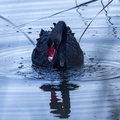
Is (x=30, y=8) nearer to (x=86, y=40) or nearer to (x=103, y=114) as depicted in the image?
(x=86, y=40)

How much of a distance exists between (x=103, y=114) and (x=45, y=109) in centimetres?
72

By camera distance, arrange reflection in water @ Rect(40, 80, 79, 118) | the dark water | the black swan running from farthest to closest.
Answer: the black swan, reflection in water @ Rect(40, 80, 79, 118), the dark water

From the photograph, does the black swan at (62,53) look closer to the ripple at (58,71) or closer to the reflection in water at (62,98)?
the ripple at (58,71)

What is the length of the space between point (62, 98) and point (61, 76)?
1000 millimetres

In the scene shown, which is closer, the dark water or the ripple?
the dark water

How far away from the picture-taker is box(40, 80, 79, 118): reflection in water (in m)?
5.20

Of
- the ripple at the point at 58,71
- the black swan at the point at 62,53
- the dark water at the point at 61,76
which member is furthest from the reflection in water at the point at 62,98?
the black swan at the point at 62,53

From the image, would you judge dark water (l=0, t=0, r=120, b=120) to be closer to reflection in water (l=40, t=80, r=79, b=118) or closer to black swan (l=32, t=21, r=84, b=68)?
reflection in water (l=40, t=80, r=79, b=118)

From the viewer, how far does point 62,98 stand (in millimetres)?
5754

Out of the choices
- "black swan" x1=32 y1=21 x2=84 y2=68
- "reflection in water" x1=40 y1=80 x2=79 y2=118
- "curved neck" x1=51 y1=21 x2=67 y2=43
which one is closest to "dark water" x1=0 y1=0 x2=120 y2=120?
"reflection in water" x1=40 y1=80 x2=79 y2=118

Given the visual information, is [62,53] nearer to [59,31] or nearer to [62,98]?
[59,31]

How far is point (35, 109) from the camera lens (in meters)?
5.15

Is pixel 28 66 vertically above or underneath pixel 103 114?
underneath

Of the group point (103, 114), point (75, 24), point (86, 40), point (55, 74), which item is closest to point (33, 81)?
point (55, 74)
